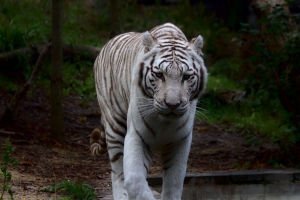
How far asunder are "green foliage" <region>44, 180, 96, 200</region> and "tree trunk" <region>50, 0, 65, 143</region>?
6.38 ft

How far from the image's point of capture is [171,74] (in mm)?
4137

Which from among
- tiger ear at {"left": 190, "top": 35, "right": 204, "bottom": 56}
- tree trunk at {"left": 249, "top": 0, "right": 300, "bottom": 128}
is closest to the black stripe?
tiger ear at {"left": 190, "top": 35, "right": 204, "bottom": 56}

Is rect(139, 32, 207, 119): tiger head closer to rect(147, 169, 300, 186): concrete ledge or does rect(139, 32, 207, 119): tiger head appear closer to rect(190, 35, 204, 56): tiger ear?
rect(190, 35, 204, 56): tiger ear

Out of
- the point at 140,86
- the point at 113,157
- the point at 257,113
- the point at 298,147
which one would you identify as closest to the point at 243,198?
the point at 298,147

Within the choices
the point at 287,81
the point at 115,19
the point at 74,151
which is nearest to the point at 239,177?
the point at 287,81

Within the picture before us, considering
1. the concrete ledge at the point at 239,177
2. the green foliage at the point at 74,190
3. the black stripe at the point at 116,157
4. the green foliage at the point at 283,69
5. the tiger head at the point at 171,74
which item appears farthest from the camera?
the green foliage at the point at 283,69

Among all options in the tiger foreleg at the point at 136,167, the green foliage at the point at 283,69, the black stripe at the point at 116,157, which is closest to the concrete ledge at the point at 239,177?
the green foliage at the point at 283,69

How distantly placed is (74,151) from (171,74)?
3.52 metres

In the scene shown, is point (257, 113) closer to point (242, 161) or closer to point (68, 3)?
point (242, 161)

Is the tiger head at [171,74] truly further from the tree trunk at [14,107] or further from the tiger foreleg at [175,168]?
the tree trunk at [14,107]

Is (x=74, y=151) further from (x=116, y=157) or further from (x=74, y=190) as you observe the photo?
(x=116, y=157)

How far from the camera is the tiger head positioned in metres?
4.09

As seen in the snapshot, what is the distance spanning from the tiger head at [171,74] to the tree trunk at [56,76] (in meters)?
3.17

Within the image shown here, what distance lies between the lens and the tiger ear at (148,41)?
4320mm
